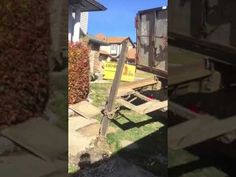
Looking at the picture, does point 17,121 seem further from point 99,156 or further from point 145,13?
point 145,13

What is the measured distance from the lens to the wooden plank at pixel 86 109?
24.6ft

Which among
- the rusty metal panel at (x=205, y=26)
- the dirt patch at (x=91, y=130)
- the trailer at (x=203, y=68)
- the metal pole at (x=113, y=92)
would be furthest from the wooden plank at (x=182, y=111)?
the dirt patch at (x=91, y=130)

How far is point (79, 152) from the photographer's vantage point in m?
5.57

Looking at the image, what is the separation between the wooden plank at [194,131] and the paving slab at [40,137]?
0.61 m

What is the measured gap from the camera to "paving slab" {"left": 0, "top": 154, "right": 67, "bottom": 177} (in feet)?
6.64

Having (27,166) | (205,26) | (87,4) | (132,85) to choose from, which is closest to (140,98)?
(132,85)

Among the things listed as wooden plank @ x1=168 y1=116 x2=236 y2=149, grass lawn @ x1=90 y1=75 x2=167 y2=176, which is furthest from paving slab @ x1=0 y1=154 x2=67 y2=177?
grass lawn @ x1=90 y1=75 x2=167 y2=176

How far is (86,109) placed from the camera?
7855 mm

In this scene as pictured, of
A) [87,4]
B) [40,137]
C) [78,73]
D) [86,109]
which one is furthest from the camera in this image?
[87,4]

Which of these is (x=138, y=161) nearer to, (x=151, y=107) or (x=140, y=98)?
(x=151, y=107)

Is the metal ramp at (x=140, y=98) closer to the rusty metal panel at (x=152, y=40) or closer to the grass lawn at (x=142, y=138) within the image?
the grass lawn at (x=142, y=138)

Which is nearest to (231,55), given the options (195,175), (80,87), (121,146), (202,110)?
(202,110)

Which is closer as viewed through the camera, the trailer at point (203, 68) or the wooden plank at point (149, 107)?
the trailer at point (203, 68)

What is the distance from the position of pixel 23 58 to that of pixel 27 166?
54 centimetres
